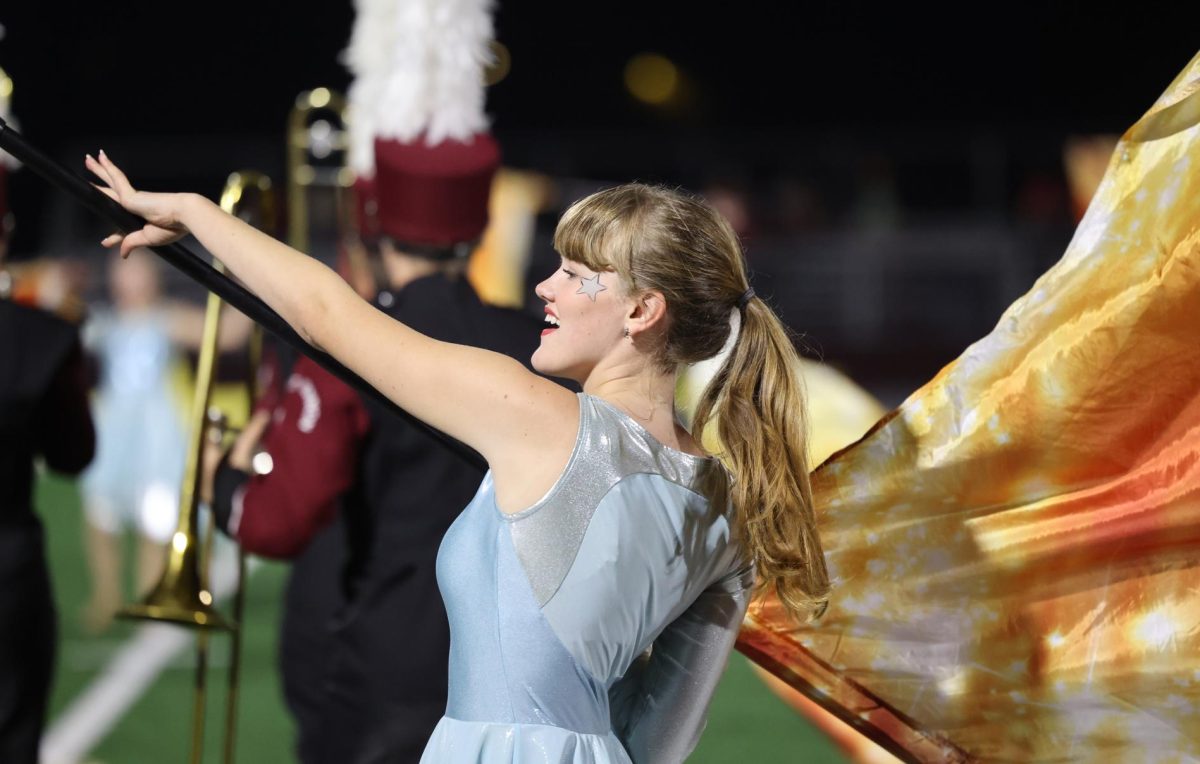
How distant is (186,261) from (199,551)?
1.37m

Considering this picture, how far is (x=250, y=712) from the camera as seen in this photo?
22.6 feet

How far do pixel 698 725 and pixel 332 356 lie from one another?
2.57ft

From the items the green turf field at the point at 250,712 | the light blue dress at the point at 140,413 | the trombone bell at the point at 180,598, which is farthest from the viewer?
the light blue dress at the point at 140,413

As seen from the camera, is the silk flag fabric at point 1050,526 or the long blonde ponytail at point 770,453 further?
the silk flag fabric at point 1050,526

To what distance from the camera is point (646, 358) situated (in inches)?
98.1

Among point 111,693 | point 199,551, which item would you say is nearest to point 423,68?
point 199,551

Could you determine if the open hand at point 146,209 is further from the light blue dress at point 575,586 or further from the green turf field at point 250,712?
the green turf field at point 250,712

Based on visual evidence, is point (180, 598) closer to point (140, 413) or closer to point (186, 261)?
point (186, 261)

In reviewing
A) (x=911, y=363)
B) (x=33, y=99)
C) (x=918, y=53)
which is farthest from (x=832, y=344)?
(x=33, y=99)

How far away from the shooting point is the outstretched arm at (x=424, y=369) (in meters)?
2.34

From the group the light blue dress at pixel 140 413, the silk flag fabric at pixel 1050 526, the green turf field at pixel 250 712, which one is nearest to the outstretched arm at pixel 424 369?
the silk flag fabric at pixel 1050 526

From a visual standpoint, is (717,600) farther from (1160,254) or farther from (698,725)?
(1160,254)

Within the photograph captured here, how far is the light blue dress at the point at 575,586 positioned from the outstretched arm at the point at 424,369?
0.06 m

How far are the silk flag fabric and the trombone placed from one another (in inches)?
49.7
